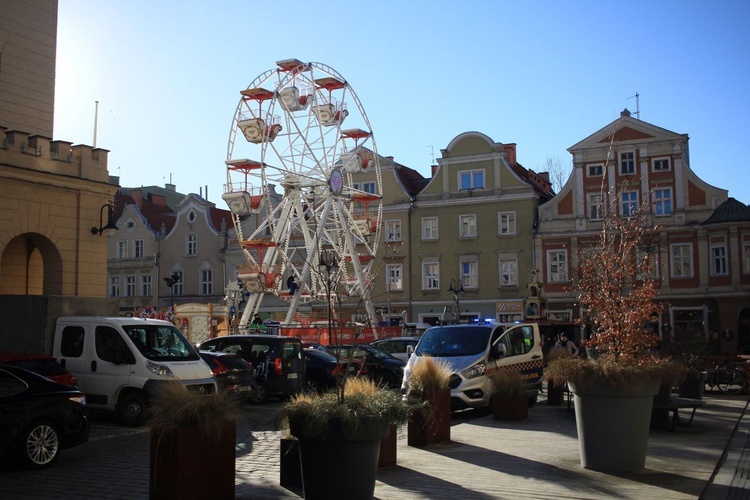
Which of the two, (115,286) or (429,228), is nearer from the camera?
(429,228)

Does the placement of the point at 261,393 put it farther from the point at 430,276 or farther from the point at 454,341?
the point at 430,276

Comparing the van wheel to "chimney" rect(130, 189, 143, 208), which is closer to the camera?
the van wheel

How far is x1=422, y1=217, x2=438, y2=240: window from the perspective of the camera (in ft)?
174

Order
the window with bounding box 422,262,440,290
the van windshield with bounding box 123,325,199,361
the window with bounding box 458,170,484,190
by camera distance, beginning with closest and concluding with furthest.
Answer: the van windshield with bounding box 123,325,199,361
the window with bounding box 458,170,484,190
the window with bounding box 422,262,440,290

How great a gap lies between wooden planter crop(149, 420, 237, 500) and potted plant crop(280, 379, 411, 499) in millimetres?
826

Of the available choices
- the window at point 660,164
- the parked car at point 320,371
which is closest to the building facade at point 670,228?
the window at point 660,164

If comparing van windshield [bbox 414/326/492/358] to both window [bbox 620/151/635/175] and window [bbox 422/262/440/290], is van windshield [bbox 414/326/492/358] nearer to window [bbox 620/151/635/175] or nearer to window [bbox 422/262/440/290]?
window [bbox 620/151/635/175]

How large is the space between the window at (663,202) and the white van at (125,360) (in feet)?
119

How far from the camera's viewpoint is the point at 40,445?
10781mm

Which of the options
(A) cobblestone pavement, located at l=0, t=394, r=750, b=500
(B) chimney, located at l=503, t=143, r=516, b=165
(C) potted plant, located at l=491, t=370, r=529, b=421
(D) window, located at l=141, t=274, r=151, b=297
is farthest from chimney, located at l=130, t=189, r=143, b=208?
A: (C) potted plant, located at l=491, t=370, r=529, b=421

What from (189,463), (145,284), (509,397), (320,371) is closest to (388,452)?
(189,463)

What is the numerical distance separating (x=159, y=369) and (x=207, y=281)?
156ft

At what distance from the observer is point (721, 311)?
44031 mm

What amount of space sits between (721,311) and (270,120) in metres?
26.8
